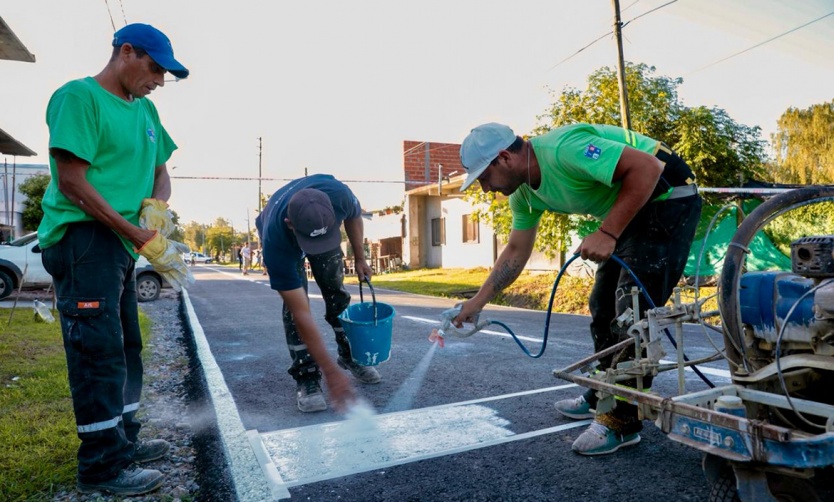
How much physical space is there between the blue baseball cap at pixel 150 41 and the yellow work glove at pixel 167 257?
84 centimetres

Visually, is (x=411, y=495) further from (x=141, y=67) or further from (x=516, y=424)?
(x=141, y=67)

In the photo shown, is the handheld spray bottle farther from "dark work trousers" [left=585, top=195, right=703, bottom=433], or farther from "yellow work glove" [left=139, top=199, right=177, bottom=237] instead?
"yellow work glove" [left=139, top=199, right=177, bottom=237]

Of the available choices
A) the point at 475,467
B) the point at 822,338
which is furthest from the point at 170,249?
the point at 822,338

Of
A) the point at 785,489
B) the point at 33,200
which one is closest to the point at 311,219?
the point at 785,489

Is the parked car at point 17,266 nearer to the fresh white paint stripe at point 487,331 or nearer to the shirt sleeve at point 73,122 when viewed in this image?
the fresh white paint stripe at point 487,331

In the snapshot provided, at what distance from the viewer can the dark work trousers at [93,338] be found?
8.19 ft

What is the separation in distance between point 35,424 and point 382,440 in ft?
7.25

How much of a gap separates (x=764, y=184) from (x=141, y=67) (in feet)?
37.7

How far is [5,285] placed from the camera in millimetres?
12805

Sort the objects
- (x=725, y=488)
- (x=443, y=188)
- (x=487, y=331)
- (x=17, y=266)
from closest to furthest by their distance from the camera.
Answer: (x=725, y=488) → (x=487, y=331) → (x=17, y=266) → (x=443, y=188)

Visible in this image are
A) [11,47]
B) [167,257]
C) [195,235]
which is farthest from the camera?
[195,235]

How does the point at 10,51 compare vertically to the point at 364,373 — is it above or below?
above

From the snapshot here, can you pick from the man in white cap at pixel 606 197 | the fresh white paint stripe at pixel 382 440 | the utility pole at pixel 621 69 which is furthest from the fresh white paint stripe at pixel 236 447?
the utility pole at pixel 621 69

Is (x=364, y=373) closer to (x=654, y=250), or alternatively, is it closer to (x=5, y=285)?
(x=654, y=250)
